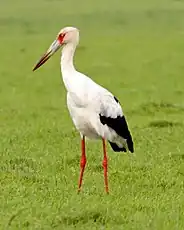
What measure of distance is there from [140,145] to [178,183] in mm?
2371

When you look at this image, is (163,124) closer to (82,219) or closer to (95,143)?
(95,143)

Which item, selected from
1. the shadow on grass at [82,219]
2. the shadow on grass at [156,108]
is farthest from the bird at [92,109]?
the shadow on grass at [156,108]

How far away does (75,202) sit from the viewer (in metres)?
6.90

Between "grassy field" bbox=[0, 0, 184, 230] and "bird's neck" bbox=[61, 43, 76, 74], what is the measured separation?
1227mm

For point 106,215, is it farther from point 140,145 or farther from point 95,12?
point 95,12

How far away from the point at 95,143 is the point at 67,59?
3016 mm

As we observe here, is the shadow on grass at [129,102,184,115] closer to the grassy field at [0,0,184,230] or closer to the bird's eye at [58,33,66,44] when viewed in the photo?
the grassy field at [0,0,184,230]

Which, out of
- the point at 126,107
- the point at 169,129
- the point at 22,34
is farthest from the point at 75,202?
the point at 22,34

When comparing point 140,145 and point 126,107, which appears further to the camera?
point 126,107

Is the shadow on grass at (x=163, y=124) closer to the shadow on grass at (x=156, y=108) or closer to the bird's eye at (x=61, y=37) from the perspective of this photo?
the shadow on grass at (x=156, y=108)

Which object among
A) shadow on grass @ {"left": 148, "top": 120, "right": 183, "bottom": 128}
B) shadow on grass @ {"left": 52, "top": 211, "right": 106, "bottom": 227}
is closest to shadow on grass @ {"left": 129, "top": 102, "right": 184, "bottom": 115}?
shadow on grass @ {"left": 148, "top": 120, "right": 183, "bottom": 128}

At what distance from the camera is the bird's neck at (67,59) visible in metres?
7.79

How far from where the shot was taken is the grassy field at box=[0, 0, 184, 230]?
666cm

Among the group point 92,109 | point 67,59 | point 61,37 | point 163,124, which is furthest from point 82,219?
point 163,124
